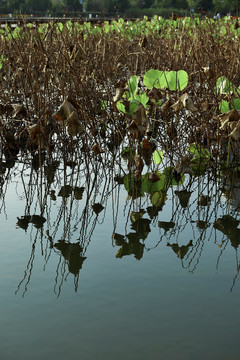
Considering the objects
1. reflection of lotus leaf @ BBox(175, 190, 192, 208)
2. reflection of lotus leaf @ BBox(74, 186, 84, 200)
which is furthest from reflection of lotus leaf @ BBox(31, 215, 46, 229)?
reflection of lotus leaf @ BBox(175, 190, 192, 208)

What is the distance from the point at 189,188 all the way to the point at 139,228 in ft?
2.57

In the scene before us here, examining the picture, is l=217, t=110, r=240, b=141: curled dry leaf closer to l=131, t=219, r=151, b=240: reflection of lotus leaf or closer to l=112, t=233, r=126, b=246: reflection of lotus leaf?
l=131, t=219, r=151, b=240: reflection of lotus leaf

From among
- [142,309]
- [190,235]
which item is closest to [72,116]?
[190,235]

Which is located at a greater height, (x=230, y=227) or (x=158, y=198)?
(x=158, y=198)

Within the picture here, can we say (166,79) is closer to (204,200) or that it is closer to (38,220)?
(204,200)

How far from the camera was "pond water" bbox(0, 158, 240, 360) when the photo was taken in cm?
221

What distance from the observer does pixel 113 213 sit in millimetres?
3639

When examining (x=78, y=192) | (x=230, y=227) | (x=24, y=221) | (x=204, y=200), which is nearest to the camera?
(x=230, y=227)

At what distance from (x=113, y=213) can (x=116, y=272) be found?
0.87 m

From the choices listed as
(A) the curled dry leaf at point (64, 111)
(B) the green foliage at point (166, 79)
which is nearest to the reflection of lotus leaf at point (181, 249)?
(A) the curled dry leaf at point (64, 111)

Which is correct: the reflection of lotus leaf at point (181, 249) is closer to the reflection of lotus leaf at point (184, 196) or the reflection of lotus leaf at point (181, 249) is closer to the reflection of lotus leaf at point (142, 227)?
the reflection of lotus leaf at point (142, 227)

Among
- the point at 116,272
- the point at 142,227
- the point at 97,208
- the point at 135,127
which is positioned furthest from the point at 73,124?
→ the point at 116,272

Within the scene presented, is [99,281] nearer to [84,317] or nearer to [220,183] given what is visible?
[84,317]

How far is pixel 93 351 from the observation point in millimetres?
2148
